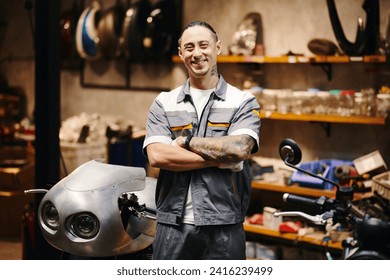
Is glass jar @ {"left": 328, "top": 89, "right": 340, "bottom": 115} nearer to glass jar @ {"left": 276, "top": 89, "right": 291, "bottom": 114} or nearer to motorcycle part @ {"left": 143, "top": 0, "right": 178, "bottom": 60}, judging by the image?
glass jar @ {"left": 276, "top": 89, "right": 291, "bottom": 114}

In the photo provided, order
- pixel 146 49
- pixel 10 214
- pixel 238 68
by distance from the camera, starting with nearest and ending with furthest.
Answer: pixel 10 214, pixel 238 68, pixel 146 49

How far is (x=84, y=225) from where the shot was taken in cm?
290

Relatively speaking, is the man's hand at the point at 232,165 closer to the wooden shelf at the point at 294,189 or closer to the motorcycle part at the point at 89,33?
the wooden shelf at the point at 294,189

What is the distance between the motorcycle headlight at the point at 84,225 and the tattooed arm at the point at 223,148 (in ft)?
1.67

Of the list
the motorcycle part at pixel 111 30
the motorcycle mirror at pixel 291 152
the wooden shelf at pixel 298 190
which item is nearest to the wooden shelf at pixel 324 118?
the wooden shelf at pixel 298 190

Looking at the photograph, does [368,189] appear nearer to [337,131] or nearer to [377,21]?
[337,131]

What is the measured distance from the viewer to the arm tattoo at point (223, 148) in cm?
276

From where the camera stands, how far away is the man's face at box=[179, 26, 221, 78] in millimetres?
2855

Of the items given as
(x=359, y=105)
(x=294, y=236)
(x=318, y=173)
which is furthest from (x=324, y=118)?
(x=294, y=236)

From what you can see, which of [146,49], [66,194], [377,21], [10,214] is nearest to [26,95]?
[146,49]

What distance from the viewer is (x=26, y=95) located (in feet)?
23.0

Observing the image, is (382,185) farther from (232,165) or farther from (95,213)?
(95,213)

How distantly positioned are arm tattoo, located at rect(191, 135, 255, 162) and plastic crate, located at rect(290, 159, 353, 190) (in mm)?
2325
